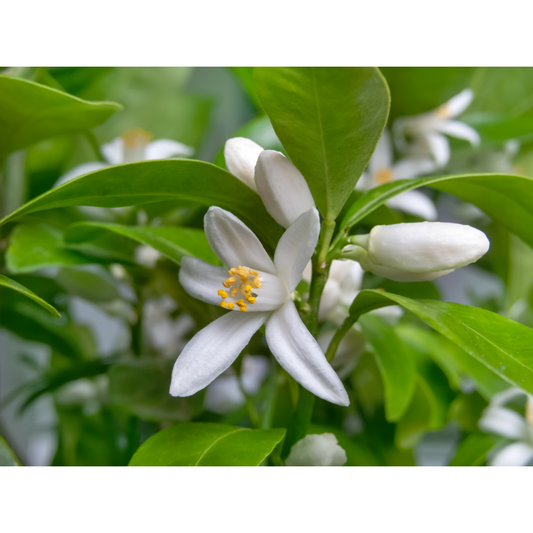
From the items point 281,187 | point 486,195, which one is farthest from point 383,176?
point 281,187

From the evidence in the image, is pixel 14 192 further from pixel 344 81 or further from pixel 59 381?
pixel 344 81

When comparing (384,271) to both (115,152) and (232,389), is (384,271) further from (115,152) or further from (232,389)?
(232,389)

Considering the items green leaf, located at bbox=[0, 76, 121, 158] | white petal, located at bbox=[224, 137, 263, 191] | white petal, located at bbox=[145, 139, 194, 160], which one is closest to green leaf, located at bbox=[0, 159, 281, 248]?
white petal, located at bbox=[224, 137, 263, 191]

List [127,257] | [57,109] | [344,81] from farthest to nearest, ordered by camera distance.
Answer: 1. [127,257]
2. [57,109]
3. [344,81]

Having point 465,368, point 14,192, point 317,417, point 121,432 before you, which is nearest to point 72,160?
point 14,192

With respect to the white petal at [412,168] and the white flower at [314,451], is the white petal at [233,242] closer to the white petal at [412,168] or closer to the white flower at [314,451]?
the white flower at [314,451]

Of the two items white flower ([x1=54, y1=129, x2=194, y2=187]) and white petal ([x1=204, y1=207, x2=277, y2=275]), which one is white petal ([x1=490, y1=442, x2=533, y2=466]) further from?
white flower ([x1=54, y1=129, x2=194, y2=187])

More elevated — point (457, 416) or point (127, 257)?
point (127, 257)

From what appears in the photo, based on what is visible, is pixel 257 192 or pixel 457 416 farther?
pixel 457 416
